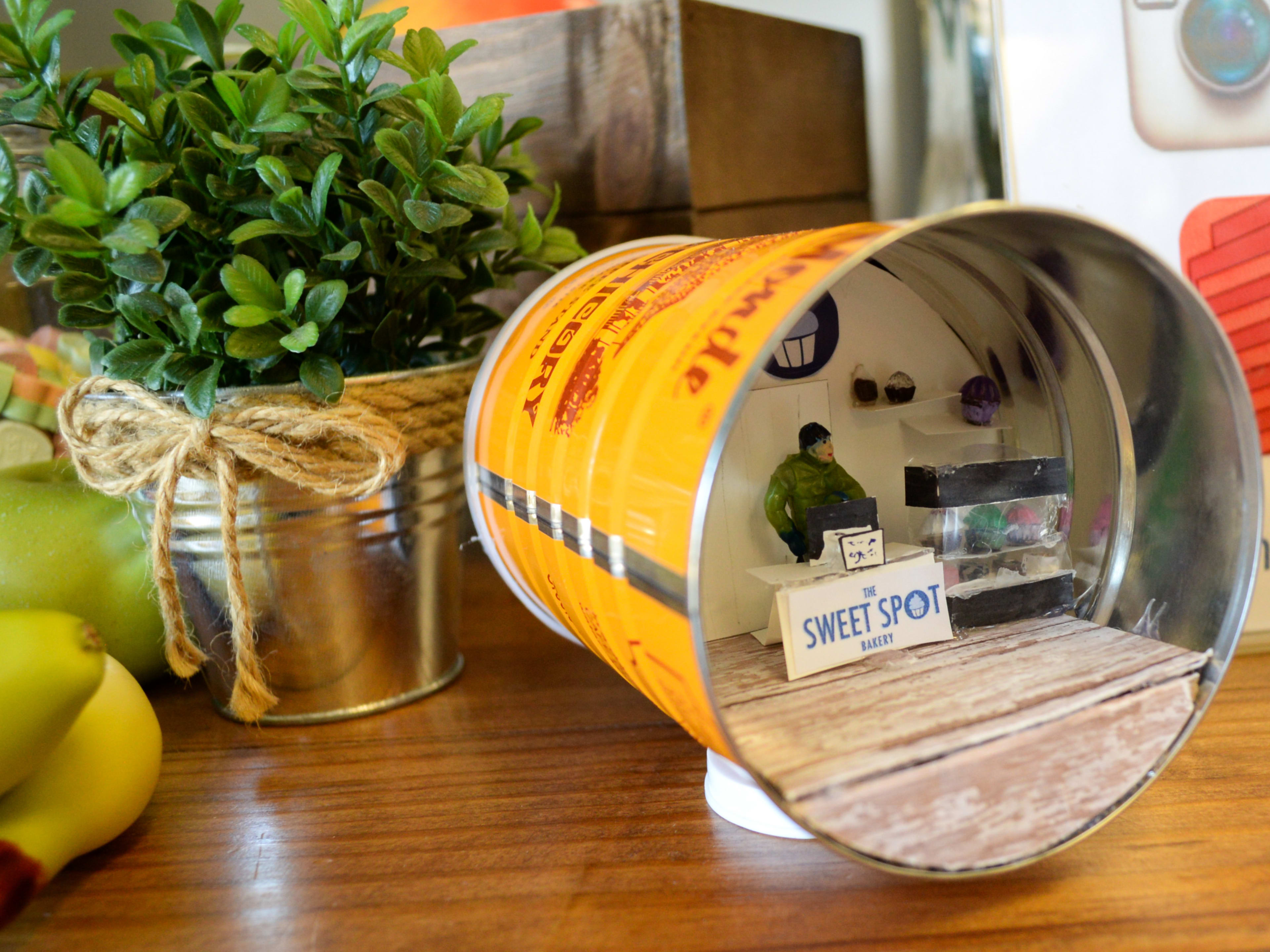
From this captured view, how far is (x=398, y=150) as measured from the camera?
532 millimetres

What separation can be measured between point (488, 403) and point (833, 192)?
0.52 meters

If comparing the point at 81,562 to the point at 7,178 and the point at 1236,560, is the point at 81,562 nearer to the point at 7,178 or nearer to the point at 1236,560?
the point at 7,178

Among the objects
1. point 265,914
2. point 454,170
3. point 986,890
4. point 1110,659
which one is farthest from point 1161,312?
point 265,914

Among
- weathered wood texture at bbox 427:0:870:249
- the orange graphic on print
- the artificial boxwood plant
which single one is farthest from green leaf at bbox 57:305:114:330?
the orange graphic on print

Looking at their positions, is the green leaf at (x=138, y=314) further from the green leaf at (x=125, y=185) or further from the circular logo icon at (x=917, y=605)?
the circular logo icon at (x=917, y=605)

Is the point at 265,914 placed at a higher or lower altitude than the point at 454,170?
lower

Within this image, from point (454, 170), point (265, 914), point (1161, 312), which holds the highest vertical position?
point (454, 170)

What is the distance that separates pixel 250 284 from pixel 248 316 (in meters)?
0.02

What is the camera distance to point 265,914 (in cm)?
44

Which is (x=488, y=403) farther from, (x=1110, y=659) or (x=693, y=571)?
(x=1110, y=659)

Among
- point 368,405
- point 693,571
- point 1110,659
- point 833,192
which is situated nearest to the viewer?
point 693,571

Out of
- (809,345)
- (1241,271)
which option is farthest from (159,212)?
(1241,271)

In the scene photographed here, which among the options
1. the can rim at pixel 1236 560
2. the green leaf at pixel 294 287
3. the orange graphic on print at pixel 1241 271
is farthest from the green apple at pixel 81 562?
the orange graphic on print at pixel 1241 271

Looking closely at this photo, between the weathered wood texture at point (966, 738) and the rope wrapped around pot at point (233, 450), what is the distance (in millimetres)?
258
